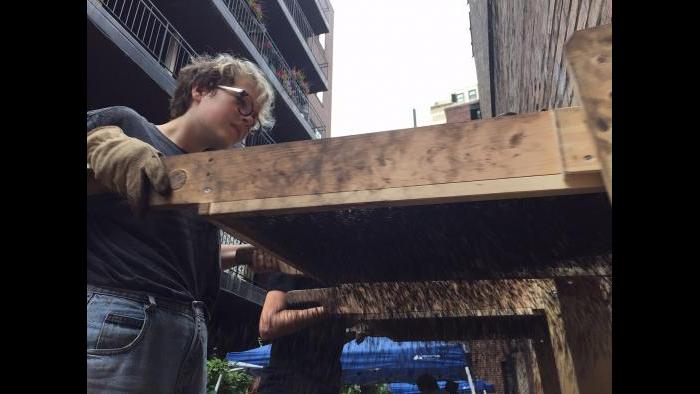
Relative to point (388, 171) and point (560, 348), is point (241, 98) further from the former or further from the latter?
point (560, 348)

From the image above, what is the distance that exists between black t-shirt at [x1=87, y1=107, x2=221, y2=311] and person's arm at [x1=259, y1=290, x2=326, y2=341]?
1.78 ft

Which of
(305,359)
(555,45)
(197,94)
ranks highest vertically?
(555,45)

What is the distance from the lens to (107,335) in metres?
1.38

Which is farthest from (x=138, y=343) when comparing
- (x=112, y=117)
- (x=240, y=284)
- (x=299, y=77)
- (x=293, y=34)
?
(x=293, y=34)

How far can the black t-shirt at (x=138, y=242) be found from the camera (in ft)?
4.89

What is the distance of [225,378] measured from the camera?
8.59 metres

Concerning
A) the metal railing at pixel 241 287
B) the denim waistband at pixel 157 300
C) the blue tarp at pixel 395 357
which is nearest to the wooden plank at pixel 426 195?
the denim waistband at pixel 157 300

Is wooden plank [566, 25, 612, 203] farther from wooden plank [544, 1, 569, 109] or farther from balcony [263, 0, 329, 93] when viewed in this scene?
balcony [263, 0, 329, 93]

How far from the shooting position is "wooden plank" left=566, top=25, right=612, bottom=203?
31.1 inches

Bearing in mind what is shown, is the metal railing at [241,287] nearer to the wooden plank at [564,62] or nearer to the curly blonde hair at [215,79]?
the curly blonde hair at [215,79]

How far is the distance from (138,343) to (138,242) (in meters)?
0.34

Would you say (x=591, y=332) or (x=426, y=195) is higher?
(x=426, y=195)

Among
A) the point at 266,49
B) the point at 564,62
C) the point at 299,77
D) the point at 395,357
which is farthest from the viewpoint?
the point at 299,77
